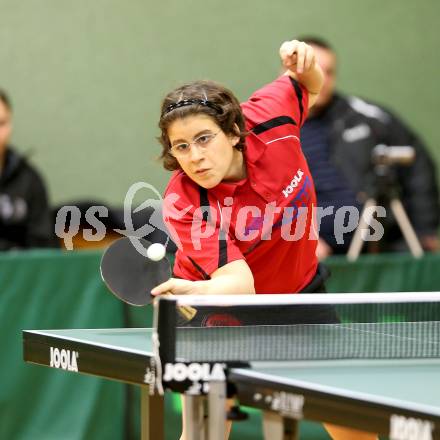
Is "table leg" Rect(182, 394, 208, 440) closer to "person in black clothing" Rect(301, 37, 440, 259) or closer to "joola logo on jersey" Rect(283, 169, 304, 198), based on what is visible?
"joola logo on jersey" Rect(283, 169, 304, 198)

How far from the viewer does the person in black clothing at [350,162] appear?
607cm

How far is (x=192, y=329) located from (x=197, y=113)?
71 cm

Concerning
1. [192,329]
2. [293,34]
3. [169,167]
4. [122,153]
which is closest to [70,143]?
[122,153]

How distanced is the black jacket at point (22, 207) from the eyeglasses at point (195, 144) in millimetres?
3147

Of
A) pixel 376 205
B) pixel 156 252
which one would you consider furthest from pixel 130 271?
pixel 376 205

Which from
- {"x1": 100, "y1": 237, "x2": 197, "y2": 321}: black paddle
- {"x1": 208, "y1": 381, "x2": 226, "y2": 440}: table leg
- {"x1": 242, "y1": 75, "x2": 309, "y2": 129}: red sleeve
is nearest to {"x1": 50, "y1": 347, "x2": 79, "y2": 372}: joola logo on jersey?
{"x1": 100, "y1": 237, "x2": 197, "y2": 321}: black paddle

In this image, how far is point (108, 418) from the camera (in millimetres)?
4789

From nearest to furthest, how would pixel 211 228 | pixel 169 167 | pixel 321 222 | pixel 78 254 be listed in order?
1. pixel 211 228
2. pixel 169 167
3. pixel 78 254
4. pixel 321 222

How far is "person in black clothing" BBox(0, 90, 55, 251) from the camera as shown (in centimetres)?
592

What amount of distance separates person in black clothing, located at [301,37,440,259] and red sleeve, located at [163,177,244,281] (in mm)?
2638

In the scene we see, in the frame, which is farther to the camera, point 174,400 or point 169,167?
point 174,400

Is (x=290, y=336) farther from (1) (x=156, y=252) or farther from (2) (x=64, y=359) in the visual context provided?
(2) (x=64, y=359)

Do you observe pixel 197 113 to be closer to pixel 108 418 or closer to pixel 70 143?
pixel 108 418

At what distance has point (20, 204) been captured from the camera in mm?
A: 6008
